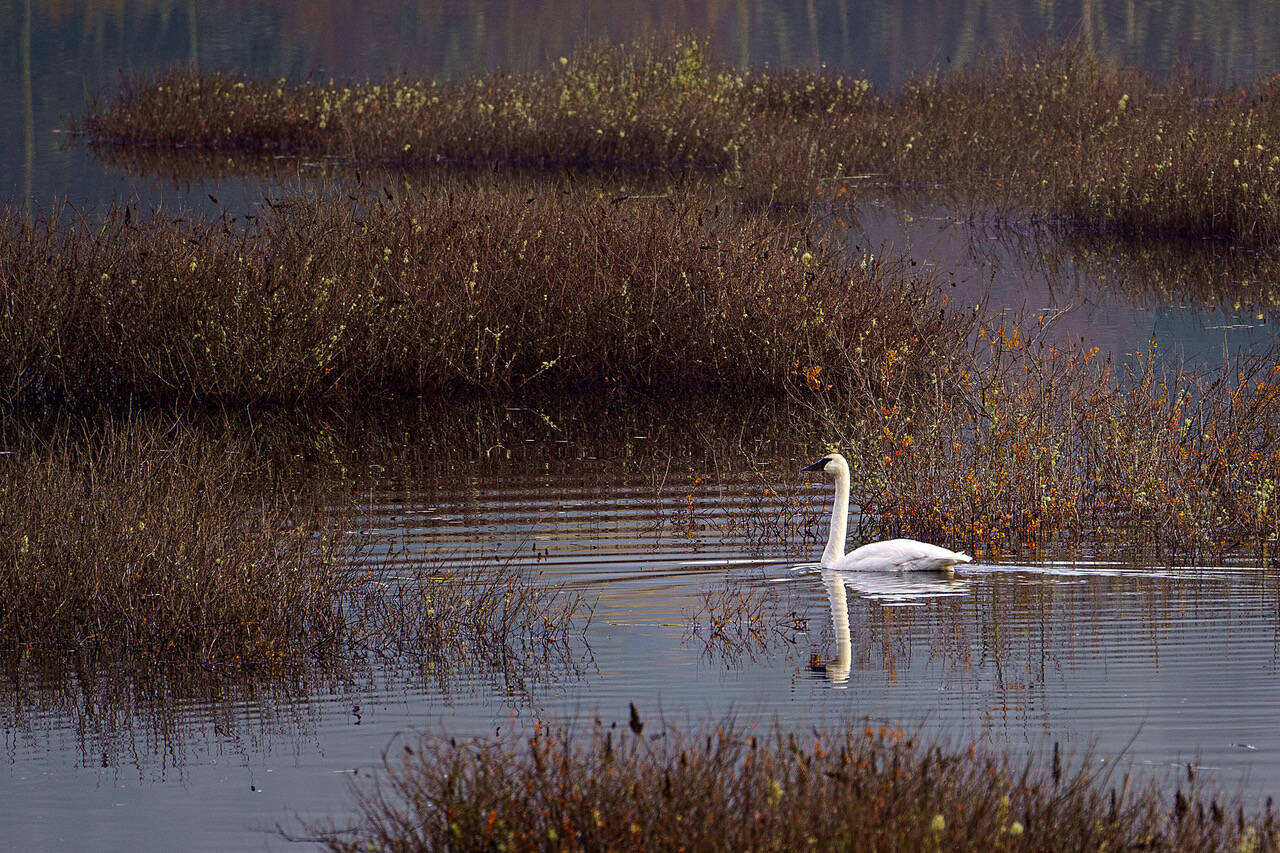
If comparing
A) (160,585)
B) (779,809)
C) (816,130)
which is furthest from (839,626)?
(816,130)

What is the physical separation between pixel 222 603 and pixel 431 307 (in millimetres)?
8635

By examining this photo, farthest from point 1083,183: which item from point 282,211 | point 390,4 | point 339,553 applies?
point 390,4

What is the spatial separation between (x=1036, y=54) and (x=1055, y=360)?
2620 cm

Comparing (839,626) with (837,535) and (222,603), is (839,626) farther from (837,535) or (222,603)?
(222,603)

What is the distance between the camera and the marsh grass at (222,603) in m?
9.06

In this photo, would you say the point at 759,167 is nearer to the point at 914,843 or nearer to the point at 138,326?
the point at 138,326

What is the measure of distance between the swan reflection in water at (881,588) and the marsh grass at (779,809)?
12.4 feet

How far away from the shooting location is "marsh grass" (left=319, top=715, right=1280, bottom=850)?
5.27 meters

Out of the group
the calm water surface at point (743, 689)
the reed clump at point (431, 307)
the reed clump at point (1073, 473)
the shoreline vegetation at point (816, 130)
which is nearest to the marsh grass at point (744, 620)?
the calm water surface at point (743, 689)

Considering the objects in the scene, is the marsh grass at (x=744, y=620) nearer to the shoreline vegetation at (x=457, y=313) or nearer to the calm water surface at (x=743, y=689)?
the calm water surface at (x=743, y=689)

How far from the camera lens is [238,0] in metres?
127

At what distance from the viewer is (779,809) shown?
5.36 metres

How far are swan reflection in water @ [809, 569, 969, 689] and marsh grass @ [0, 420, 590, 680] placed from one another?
1256mm

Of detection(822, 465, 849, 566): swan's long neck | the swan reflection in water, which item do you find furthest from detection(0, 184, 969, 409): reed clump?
the swan reflection in water
